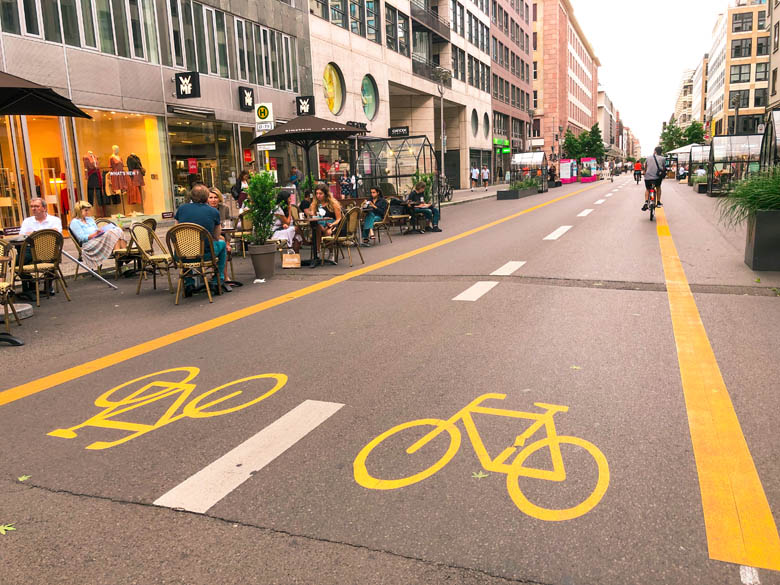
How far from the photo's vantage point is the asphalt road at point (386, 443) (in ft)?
8.87

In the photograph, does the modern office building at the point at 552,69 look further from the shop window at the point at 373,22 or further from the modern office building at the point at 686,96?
the modern office building at the point at 686,96

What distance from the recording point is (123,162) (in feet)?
63.4

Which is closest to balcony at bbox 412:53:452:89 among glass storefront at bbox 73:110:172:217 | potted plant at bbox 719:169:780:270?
glass storefront at bbox 73:110:172:217

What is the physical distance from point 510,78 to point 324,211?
6194 cm

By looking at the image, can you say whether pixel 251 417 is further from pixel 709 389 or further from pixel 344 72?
pixel 344 72

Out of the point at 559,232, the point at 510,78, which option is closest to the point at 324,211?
the point at 559,232

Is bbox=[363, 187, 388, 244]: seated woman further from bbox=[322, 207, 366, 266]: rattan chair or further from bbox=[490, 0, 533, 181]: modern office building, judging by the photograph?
bbox=[490, 0, 533, 181]: modern office building

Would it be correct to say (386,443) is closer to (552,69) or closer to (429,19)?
(429,19)

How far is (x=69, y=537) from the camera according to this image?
2.93 m

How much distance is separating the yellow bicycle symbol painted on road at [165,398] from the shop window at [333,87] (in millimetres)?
27078

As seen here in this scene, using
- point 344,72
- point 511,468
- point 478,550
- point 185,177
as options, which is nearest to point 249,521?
point 478,550

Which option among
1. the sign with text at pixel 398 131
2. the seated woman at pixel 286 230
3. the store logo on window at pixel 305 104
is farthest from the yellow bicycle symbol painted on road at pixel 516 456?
the sign with text at pixel 398 131

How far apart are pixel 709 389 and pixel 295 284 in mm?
6818

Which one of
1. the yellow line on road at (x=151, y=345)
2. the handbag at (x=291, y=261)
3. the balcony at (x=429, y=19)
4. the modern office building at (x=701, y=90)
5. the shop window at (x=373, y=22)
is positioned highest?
the modern office building at (x=701, y=90)
